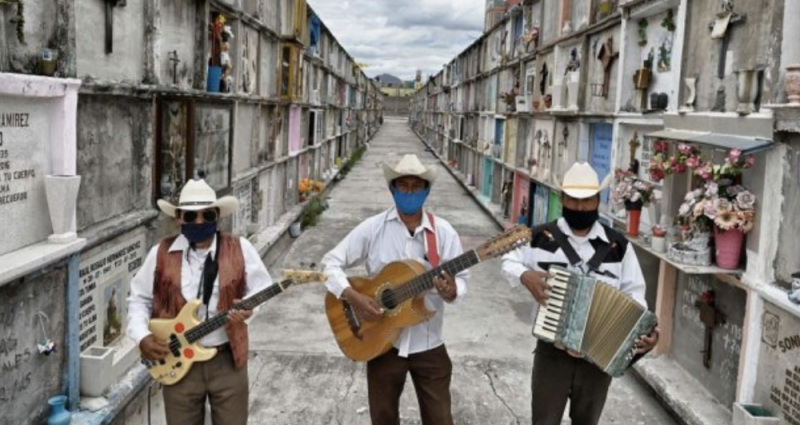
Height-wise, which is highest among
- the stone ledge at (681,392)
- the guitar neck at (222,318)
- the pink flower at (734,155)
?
the pink flower at (734,155)

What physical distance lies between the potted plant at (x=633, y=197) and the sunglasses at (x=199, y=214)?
492cm

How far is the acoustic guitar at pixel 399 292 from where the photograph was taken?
4504mm

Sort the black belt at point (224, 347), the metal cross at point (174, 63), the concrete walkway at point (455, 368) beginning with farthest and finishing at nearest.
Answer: the metal cross at point (174, 63) → the concrete walkway at point (455, 368) → the black belt at point (224, 347)

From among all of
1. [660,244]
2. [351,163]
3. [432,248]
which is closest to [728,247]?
[660,244]

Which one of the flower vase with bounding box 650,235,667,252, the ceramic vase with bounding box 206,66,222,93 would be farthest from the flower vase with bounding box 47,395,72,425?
the flower vase with bounding box 650,235,667,252

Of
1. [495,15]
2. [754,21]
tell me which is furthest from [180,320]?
[495,15]

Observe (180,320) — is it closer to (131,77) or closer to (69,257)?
(69,257)

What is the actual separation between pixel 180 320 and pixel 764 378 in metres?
4.28

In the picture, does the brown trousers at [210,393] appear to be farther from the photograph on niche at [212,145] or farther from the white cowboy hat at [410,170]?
the photograph on niche at [212,145]

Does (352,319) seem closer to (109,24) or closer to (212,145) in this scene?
(109,24)

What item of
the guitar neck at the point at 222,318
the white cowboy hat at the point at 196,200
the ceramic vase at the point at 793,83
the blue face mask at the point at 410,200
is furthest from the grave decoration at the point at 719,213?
the white cowboy hat at the point at 196,200

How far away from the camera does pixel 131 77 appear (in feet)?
20.4

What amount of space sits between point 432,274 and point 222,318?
131 cm

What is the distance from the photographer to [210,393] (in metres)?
4.42
